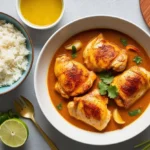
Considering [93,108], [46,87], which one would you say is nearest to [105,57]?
[93,108]

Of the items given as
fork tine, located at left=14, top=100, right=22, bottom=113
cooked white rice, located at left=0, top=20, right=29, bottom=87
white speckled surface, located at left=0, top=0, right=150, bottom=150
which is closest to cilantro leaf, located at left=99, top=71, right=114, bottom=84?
white speckled surface, located at left=0, top=0, right=150, bottom=150

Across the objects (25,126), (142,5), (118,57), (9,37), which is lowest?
(25,126)

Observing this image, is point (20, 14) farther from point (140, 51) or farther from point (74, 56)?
point (140, 51)

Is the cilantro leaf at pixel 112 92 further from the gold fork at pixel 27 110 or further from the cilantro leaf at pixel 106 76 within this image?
the gold fork at pixel 27 110

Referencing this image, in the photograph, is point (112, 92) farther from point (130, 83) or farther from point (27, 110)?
point (27, 110)

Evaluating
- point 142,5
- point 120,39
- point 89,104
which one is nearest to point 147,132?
point 89,104

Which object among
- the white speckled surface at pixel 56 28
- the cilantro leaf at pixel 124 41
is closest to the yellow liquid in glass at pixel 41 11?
the white speckled surface at pixel 56 28
